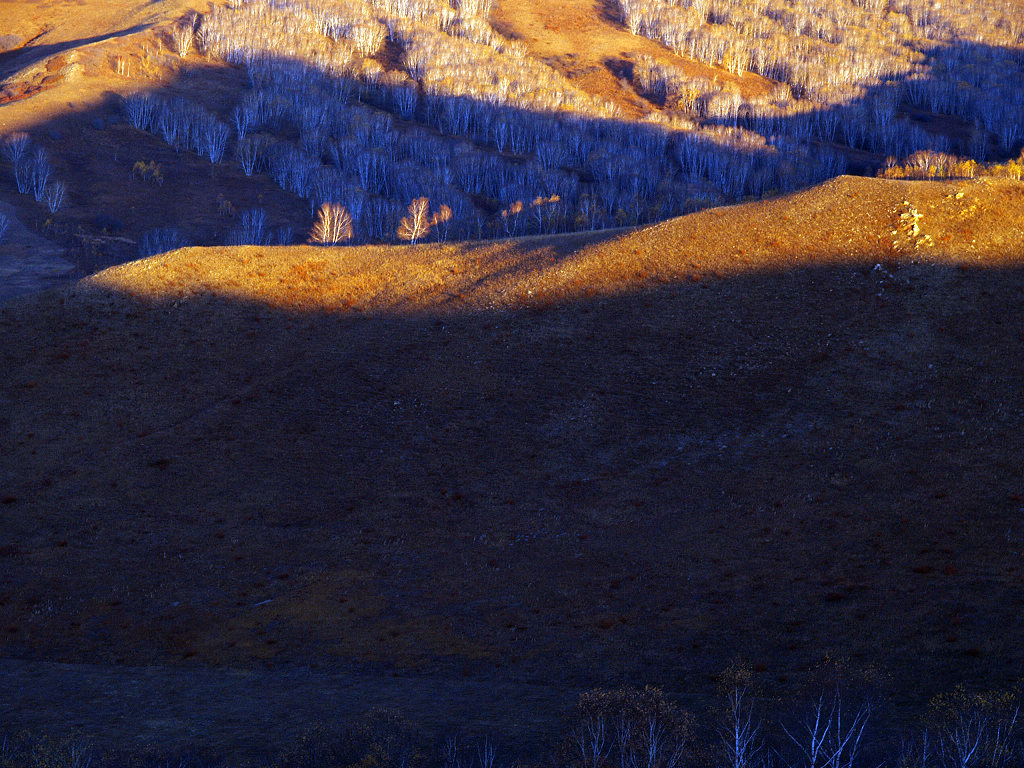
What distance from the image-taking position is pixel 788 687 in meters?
17.1

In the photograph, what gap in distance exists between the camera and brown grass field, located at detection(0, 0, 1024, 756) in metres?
19.5

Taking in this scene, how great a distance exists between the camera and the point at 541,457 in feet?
109

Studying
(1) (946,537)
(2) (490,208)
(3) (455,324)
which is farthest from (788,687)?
(2) (490,208)

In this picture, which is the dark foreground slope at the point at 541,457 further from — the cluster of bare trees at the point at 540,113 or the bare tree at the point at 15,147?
the bare tree at the point at 15,147

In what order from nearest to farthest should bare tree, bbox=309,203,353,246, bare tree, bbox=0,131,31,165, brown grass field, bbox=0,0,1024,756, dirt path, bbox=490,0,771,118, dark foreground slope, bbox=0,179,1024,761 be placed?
brown grass field, bbox=0,0,1024,756 < dark foreground slope, bbox=0,179,1024,761 < bare tree, bbox=309,203,353,246 < bare tree, bbox=0,131,31,165 < dirt path, bbox=490,0,771,118

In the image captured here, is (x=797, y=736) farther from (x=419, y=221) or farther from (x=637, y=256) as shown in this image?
(x=419, y=221)

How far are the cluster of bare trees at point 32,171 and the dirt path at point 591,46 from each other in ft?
301

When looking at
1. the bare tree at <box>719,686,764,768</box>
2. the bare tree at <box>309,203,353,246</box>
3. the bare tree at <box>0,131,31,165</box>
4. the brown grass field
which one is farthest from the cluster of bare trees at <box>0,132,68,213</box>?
the bare tree at <box>719,686,764,768</box>

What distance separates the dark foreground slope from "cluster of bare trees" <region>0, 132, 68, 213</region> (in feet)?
194

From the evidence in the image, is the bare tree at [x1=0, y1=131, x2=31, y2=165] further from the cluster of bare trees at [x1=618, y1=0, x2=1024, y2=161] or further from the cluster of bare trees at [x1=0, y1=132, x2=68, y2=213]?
the cluster of bare trees at [x1=618, y1=0, x2=1024, y2=161]

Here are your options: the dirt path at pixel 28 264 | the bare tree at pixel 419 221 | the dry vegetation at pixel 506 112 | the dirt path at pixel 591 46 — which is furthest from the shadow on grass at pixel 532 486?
the dirt path at pixel 591 46

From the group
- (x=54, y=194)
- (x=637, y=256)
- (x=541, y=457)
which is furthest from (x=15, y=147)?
(x=541, y=457)

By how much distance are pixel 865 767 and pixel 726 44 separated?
7150 inches

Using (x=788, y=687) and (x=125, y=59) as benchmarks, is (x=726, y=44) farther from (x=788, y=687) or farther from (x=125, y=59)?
(x=788, y=687)
